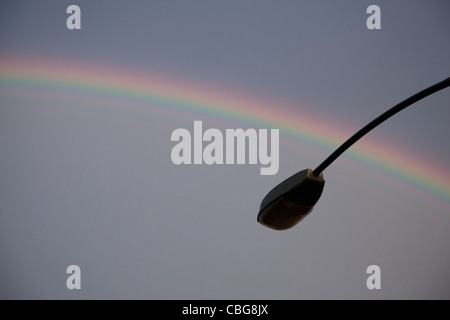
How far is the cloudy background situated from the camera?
2.57 meters

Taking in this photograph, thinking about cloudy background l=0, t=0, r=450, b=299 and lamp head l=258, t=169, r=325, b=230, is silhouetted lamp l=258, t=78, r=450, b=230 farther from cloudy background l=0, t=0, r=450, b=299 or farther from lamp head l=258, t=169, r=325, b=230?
cloudy background l=0, t=0, r=450, b=299

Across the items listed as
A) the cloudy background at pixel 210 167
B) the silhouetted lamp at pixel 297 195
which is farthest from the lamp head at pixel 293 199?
the cloudy background at pixel 210 167

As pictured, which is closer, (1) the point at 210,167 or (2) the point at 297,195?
(2) the point at 297,195

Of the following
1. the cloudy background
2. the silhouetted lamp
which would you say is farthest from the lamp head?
the cloudy background

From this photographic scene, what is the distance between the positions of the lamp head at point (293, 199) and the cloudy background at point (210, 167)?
1.26m

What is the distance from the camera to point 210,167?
261 centimetres

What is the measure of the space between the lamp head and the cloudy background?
1.26 meters

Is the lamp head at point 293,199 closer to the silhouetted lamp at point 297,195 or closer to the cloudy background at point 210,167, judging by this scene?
the silhouetted lamp at point 297,195

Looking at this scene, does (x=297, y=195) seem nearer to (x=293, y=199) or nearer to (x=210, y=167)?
(x=293, y=199)

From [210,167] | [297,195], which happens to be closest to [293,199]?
[297,195]

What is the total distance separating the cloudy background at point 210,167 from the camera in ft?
8.43

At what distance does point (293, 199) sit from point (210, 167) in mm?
1364
